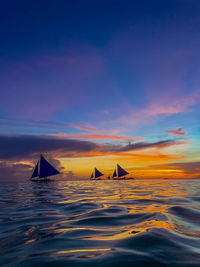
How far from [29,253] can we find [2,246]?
2.18 feet

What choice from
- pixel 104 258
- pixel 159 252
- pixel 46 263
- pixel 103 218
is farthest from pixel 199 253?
pixel 103 218

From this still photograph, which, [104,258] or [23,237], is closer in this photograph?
[104,258]

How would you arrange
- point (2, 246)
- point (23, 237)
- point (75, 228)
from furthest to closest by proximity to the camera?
1. point (75, 228)
2. point (23, 237)
3. point (2, 246)

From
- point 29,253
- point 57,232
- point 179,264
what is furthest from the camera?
point 57,232

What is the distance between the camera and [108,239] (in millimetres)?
2916

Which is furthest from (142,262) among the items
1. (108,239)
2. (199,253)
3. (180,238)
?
(180,238)

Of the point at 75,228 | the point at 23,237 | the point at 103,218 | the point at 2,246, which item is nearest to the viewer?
the point at 2,246

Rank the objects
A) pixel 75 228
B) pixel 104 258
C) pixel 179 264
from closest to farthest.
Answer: pixel 179 264 → pixel 104 258 → pixel 75 228

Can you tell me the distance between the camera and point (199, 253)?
2.27 m

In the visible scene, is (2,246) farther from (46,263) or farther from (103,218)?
(103,218)

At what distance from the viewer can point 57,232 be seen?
3.45m

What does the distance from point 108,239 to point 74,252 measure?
717 millimetres

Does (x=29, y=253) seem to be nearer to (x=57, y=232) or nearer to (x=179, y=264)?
(x=57, y=232)

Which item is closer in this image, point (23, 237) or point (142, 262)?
point (142, 262)
